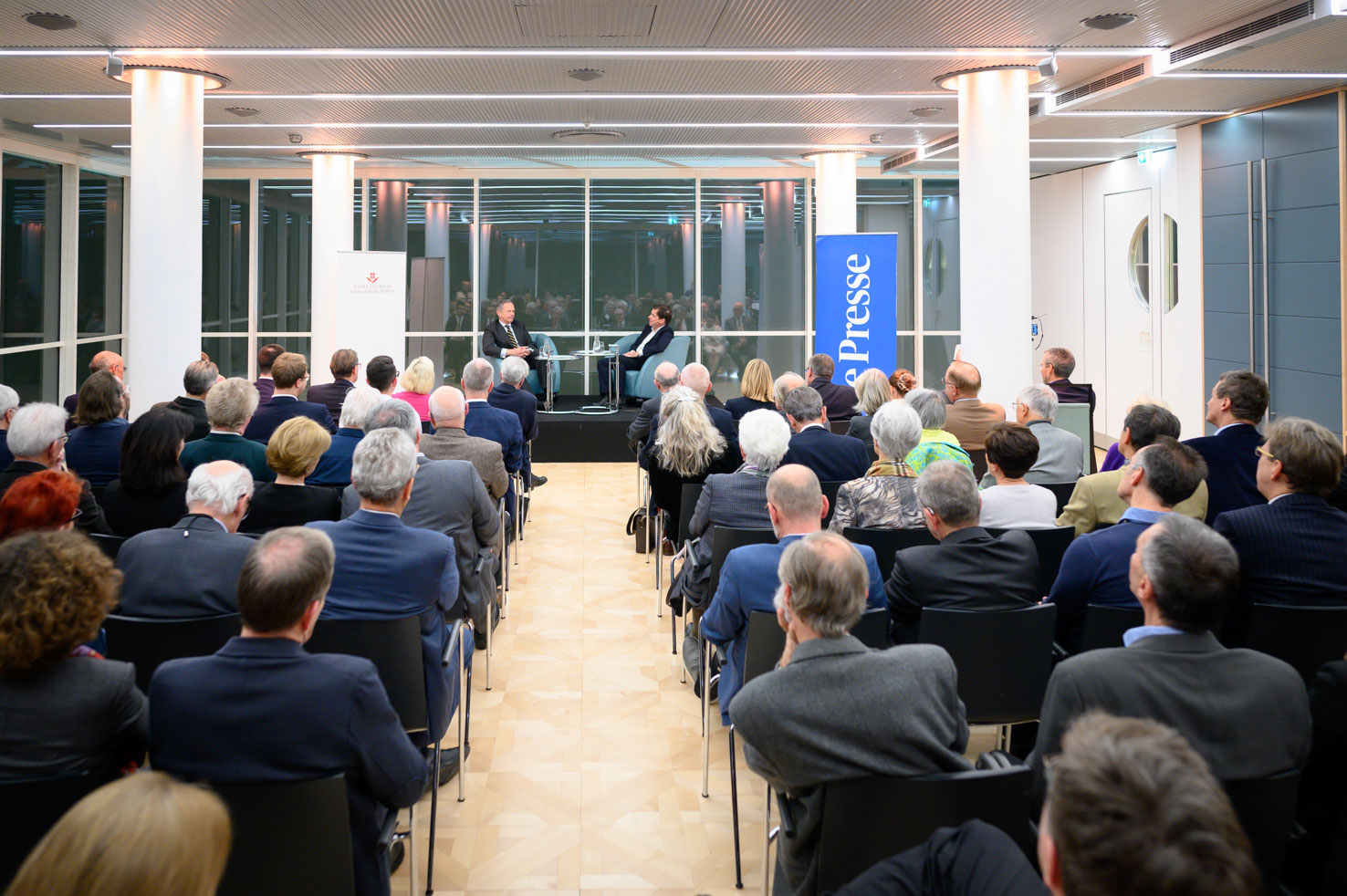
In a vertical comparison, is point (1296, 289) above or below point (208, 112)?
below

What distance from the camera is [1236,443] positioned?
4.78m

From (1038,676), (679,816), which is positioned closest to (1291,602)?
(1038,676)

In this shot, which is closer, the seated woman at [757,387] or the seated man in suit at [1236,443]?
the seated man in suit at [1236,443]

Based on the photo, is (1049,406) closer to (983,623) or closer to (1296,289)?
(983,623)

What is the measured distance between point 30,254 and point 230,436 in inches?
363

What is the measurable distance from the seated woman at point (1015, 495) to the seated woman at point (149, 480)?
3211 mm

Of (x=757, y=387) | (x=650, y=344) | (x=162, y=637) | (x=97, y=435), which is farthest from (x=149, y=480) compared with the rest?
(x=650, y=344)

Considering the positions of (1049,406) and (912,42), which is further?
(912,42)

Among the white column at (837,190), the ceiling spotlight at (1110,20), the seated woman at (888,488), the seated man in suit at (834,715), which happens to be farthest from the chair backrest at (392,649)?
the white column at (837,190)

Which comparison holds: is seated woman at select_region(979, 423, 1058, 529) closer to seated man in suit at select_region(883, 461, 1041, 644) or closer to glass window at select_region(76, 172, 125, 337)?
seated man in suit at select_region(883, 461, 1041, 644)

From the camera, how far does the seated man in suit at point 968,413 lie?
6.43 metres

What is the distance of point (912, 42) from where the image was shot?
7.68 meters

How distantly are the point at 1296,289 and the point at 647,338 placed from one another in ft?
22.3

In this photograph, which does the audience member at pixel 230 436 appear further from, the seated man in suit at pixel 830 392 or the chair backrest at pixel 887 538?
the seated man in suit at pixel 830 392
